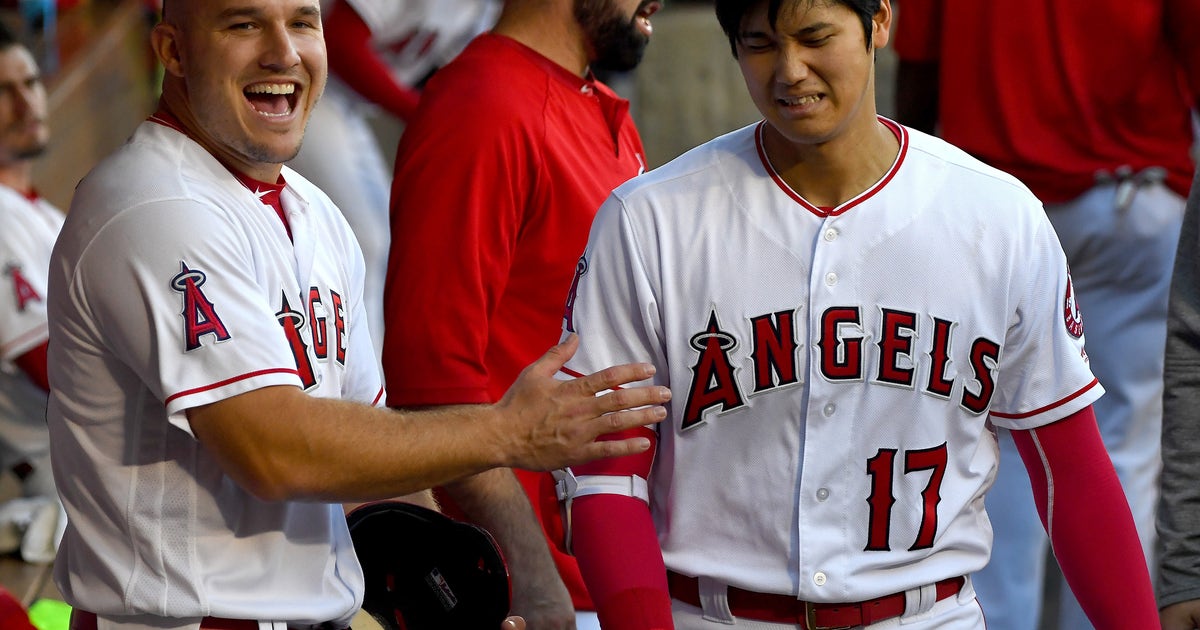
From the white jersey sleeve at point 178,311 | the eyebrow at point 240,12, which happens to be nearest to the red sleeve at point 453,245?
the eyebrow at point 240,12

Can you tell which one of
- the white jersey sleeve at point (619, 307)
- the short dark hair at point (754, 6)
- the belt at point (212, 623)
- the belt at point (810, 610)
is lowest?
the belt at point (810, 610)

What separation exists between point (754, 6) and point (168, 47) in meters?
0.92

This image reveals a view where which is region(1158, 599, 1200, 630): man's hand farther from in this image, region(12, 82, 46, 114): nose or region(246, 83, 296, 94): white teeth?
region(12, 82, 46, 114): nose

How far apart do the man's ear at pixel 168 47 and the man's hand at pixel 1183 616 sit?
1912mm

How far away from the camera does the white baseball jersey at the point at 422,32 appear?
5582mm

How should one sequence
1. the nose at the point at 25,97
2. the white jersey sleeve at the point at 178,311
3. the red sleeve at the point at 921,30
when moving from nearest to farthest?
the white jersey sleeve at the point at 178,311
the red sleeve at the point at 921,30
the nose at the point at 25,97

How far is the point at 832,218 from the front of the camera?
2.25 metres

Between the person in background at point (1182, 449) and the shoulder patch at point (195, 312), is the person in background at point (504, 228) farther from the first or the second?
the person in background at point (1182, 449)

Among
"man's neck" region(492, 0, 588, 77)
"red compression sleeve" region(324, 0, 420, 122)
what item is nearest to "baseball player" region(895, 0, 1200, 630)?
"man's neck" region(492, 0, 588, 77)

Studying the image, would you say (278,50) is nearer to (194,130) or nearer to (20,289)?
(194,130)

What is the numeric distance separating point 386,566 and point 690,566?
2.16 ft

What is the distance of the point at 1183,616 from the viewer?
8.54 feet

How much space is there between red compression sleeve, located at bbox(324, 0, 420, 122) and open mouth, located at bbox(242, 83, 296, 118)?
9.38 feet

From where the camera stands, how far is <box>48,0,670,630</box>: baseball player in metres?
2.02
